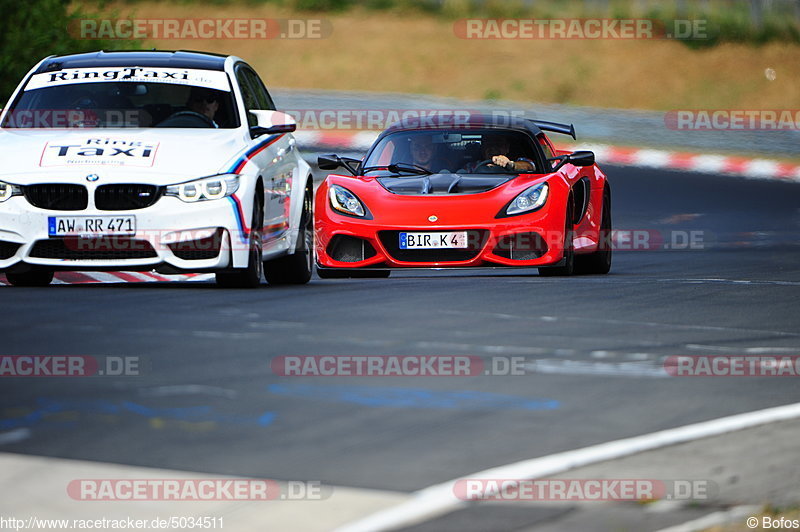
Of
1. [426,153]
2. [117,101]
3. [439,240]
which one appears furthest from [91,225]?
[426,153]

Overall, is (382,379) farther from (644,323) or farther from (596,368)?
(644,323)

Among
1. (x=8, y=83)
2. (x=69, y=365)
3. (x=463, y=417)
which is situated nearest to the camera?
(x=463, y=417)

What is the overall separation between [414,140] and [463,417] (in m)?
7.50

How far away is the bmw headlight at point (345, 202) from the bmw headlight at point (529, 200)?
47.0 inches

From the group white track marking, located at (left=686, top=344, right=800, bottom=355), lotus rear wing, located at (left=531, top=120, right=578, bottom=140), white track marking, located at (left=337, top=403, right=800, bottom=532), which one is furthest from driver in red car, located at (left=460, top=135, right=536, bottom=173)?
white track marking, located at (left=337, top=403, right=800, bottom=532)

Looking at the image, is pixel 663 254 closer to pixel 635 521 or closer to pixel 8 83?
pixel 8 83

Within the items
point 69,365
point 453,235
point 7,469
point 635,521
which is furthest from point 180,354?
point 453,235

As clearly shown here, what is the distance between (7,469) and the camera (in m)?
5.66

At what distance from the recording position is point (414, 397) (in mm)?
7258

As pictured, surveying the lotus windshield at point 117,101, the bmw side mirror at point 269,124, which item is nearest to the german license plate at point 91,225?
the lotus windshield at point 117,101

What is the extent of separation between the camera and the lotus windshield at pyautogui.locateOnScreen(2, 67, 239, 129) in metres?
12.1

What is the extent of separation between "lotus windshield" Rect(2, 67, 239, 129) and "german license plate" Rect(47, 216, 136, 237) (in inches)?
47.7

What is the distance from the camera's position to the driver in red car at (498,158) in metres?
13.8

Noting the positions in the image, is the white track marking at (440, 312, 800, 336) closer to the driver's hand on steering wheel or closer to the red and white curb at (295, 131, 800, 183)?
the driver's hand on steering wheel
